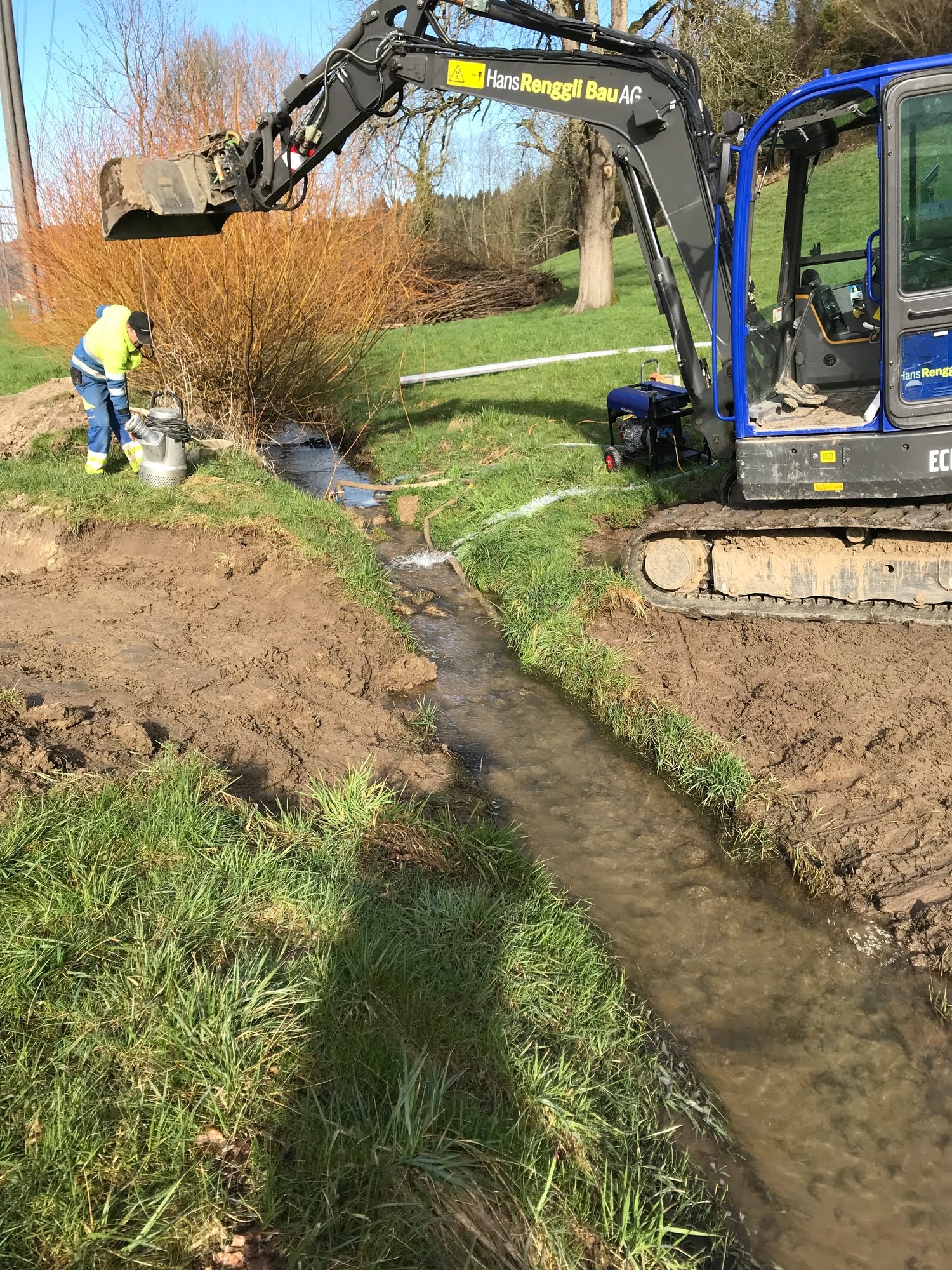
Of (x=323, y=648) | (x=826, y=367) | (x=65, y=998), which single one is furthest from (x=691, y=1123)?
(x=826, y=367)

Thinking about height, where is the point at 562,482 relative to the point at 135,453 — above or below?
below

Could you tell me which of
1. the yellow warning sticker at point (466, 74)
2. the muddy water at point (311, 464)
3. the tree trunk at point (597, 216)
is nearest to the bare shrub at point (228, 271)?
the muddy water at point (311, 464)

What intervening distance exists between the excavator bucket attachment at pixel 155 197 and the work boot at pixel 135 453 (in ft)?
5.80

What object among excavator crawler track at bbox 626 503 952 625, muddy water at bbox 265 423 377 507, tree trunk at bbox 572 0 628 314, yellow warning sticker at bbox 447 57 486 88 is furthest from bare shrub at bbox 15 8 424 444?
tree trunk at bbox 572 0 628 314

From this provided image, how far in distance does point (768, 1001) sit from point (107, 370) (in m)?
7.12

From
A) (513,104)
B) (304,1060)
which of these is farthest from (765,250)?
(304,1060)

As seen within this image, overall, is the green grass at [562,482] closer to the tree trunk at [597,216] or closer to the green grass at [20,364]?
the tree trunk at [597,216]

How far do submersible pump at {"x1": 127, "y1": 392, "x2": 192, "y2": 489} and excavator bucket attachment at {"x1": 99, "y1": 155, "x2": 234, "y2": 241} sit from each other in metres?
1.49

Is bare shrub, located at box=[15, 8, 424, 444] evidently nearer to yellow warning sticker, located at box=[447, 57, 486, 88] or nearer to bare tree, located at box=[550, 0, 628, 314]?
yellow warning sticker, located at box=[447, 57, 486, 88]

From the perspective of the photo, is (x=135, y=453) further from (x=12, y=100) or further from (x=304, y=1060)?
(x=12, y=100)

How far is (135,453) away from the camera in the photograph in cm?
822

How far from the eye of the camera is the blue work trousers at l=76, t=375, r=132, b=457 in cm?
820

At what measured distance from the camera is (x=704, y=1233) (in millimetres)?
2670

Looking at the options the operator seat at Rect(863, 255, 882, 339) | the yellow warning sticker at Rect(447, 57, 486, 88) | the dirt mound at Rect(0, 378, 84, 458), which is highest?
the yellow warning sticker at Rect(447, 57, 486, 88)
